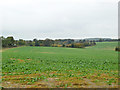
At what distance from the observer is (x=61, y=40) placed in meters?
96.5

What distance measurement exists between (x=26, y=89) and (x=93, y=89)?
103 inches

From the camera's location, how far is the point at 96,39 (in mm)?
98000

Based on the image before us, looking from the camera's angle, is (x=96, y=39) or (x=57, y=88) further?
(x=96, y=39)

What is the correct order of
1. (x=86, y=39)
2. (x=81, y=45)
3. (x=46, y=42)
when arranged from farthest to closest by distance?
1. (x=86, y=39)
2. (x=46, y=42)
3. (x=81, y=45)

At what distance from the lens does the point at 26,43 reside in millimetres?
91375

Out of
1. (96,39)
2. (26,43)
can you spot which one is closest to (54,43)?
(26,43)

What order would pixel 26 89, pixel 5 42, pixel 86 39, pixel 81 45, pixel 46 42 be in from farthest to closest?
1. pixel 86 39
2. pixel 46 42
3. pixel 81 45
4. pixel 5 42
5. pixel 26 89

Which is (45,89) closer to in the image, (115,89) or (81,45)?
(115,89)

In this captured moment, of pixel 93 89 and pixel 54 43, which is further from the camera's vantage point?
pixel 54 43

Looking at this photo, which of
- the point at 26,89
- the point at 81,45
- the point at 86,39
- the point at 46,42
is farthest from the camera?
the point at 86,39

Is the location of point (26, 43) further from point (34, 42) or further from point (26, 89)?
point (26, 89)

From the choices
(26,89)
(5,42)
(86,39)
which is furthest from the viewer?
(86,39)

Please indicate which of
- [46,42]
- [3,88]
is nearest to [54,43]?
[46,42]

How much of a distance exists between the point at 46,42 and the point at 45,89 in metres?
83.6
